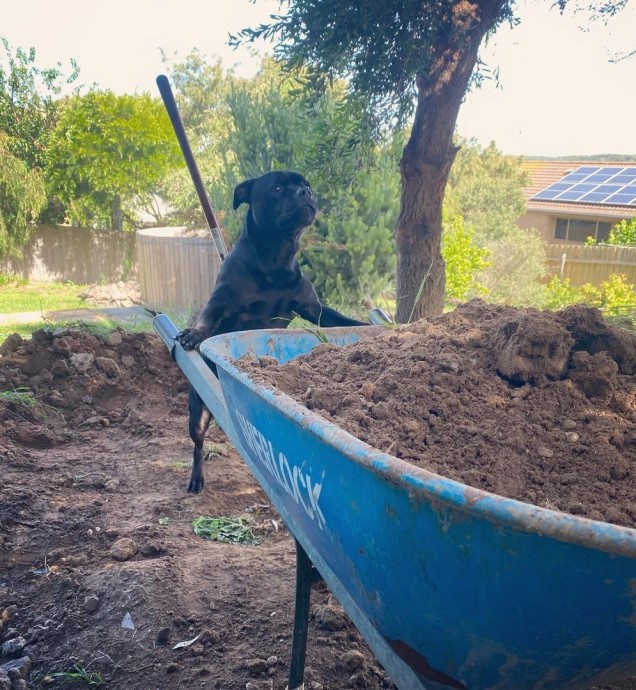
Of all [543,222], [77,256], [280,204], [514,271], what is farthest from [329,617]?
[543,222]

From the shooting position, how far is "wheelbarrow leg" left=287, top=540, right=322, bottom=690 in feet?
5.86

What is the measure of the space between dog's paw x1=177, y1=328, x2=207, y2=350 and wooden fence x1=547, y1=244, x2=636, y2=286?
14.7 meters

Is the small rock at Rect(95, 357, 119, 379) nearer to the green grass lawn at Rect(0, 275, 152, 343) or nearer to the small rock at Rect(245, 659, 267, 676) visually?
the green grass lawn at Rect(0, 275, 152, 343)

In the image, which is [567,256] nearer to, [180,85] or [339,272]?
[339,272]

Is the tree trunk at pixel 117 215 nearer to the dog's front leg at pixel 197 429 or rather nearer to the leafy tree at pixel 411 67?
the leafy tree at pixel 411 67

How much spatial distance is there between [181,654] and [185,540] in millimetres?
949

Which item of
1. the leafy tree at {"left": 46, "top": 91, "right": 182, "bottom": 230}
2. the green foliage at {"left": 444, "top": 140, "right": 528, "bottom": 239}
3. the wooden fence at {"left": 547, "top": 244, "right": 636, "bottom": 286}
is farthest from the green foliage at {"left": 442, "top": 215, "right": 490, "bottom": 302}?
the leafy tree at {"left": 46, "top": 91, "right": 182, "bottom": 230}

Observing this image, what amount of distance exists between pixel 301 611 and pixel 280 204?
2.52m

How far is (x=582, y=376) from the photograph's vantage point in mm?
1522

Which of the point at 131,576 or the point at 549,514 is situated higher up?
the point at 549,514

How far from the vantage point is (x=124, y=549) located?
292 centimetres

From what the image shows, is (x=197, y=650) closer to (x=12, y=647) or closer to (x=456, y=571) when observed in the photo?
(x=12, y=647)

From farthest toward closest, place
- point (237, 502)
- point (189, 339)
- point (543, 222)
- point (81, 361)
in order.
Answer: point (543, 222)
point (81, 361)
point (237, 502)
point (189, 339)

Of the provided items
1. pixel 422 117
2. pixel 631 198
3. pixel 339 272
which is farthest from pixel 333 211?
pixel 631 198
